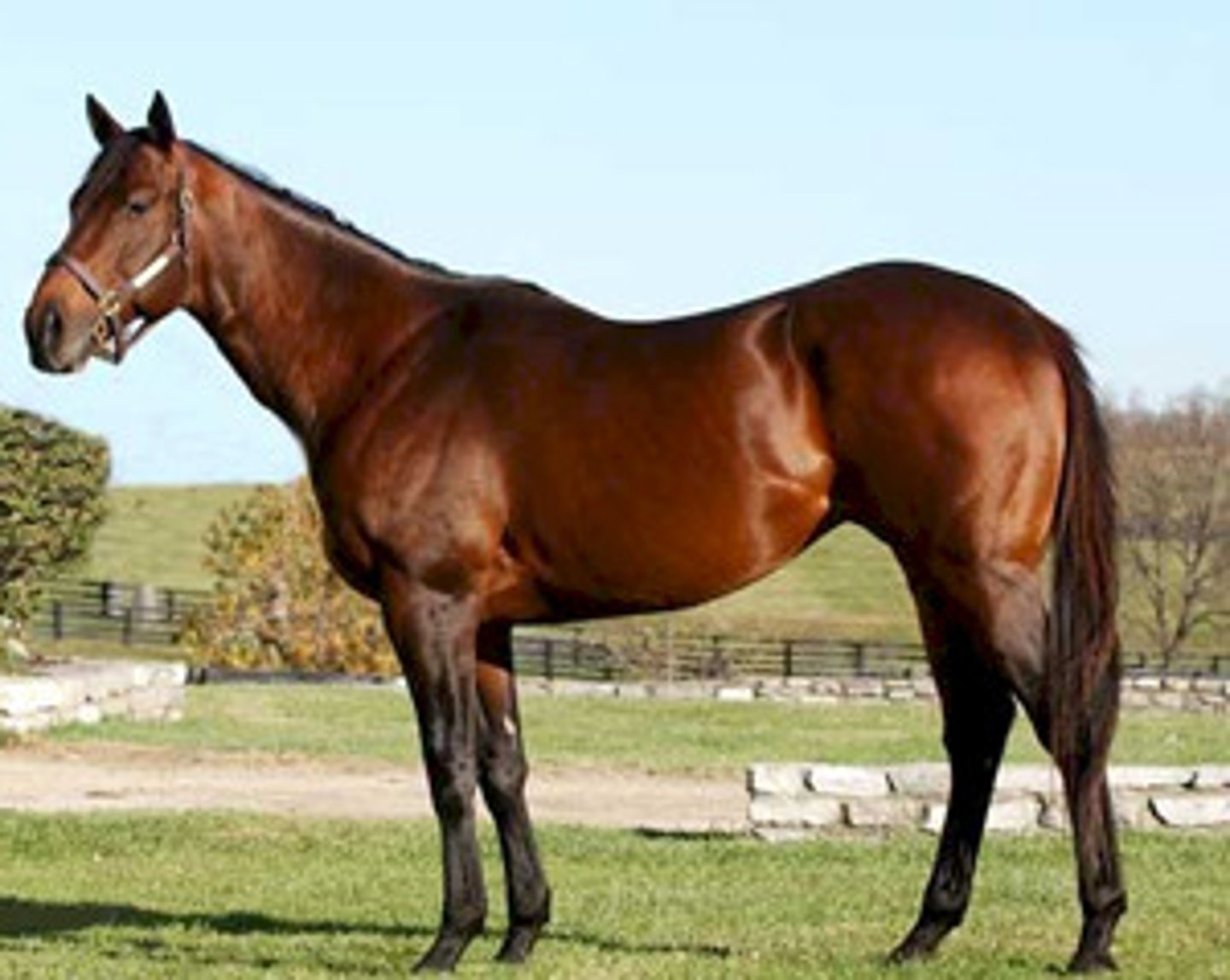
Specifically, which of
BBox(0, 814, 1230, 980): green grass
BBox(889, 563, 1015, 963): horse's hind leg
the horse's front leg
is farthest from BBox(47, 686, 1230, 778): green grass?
the horse's front leg

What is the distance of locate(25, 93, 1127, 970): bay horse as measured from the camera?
821 centimetres

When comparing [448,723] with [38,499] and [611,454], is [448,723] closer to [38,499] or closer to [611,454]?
[611,454]

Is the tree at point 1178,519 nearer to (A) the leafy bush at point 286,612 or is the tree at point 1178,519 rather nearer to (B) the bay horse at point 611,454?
(A) the leafy bush at point 286,612

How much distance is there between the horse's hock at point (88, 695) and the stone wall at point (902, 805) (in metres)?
9.00

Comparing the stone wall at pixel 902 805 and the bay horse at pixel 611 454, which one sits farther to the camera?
the stone wall at pixel 902 805

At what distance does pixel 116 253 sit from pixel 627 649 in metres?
32.5

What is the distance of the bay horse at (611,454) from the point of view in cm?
821

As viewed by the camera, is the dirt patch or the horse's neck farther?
the dirt patch

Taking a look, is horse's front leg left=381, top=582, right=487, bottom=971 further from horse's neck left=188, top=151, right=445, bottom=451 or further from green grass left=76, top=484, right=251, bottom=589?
green grass left=76, top=484, right=251, bottom=589

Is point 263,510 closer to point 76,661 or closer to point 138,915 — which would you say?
point 76,661

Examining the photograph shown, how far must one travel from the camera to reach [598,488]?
8.51 metres

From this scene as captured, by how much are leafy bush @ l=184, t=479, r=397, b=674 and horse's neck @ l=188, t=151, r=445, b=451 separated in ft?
84.6

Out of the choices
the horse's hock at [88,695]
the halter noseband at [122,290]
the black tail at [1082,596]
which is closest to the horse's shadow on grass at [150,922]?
the halter noseband at [122,290]

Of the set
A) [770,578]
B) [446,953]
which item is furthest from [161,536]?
[446,953]
